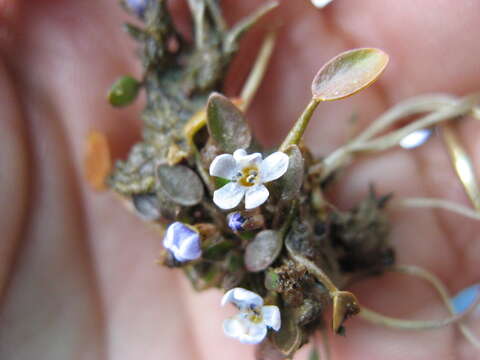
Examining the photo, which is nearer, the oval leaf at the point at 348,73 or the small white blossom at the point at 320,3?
the oval leaf at the point at 348,73

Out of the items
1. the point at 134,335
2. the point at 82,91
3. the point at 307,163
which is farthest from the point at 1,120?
the point at 307,163

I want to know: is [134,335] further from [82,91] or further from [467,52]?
[467,52]

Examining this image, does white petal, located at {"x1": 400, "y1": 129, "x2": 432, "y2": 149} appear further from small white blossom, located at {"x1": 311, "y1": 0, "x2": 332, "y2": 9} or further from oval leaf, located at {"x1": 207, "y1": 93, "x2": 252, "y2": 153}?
oval leaf, located at {"x1": 207, "y1": 93, "x2": 252, "y2": 153}

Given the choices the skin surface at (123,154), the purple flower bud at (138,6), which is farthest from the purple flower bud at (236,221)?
the purple flower bud at (138,6)

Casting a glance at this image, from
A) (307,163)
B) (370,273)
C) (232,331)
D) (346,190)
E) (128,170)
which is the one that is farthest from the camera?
(346,190)

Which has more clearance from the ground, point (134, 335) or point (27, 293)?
point (27, 293)

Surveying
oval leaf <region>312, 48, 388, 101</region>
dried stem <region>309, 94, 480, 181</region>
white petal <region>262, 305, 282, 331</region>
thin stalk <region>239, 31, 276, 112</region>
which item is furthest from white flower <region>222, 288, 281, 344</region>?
thin stalk <region>239, 31, 276, 112</region>

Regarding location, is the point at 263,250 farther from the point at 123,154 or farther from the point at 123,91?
the point at 123,154

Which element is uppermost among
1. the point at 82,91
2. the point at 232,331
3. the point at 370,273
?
the point at 82,91

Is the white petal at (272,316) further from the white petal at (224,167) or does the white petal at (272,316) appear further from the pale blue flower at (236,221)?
the white petal at (224,167)
